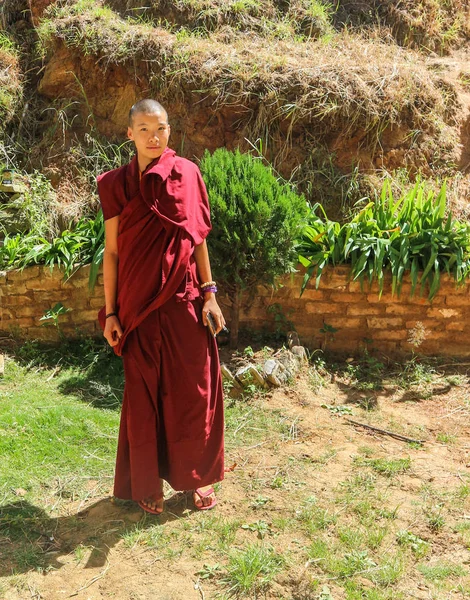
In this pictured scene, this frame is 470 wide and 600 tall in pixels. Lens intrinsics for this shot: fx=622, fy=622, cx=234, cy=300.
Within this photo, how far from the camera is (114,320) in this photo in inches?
117

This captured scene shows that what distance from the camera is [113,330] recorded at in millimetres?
2975

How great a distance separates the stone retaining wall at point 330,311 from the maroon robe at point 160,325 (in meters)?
2.19

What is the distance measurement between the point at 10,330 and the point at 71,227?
109 centimetres

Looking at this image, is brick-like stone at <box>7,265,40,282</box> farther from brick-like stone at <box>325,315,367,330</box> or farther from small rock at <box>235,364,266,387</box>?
brick-like stone at <box>325,315,367,330</box>

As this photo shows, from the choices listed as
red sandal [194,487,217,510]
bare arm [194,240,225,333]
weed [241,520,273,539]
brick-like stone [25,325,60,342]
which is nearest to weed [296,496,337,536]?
weed [241,520,273,539]

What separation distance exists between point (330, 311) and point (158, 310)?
250 cm

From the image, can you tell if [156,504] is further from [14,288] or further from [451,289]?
[451,289]

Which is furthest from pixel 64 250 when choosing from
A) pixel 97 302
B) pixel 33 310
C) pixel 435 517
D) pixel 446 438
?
pixel 435 517

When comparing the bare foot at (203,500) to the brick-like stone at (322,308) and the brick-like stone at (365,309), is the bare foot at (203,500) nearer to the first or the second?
the brick-like stone at (322,308)

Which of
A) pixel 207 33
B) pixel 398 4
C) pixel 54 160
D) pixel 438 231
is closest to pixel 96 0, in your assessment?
pixel 207 33

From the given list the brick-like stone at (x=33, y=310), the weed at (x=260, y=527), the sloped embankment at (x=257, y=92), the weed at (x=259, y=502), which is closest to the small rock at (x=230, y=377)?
the weed at (x=259, y=502)

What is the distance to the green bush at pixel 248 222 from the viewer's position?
445 centimetres

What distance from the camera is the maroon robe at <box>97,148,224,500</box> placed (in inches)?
113

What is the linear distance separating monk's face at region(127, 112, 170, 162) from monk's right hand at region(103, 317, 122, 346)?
0.78 metres
